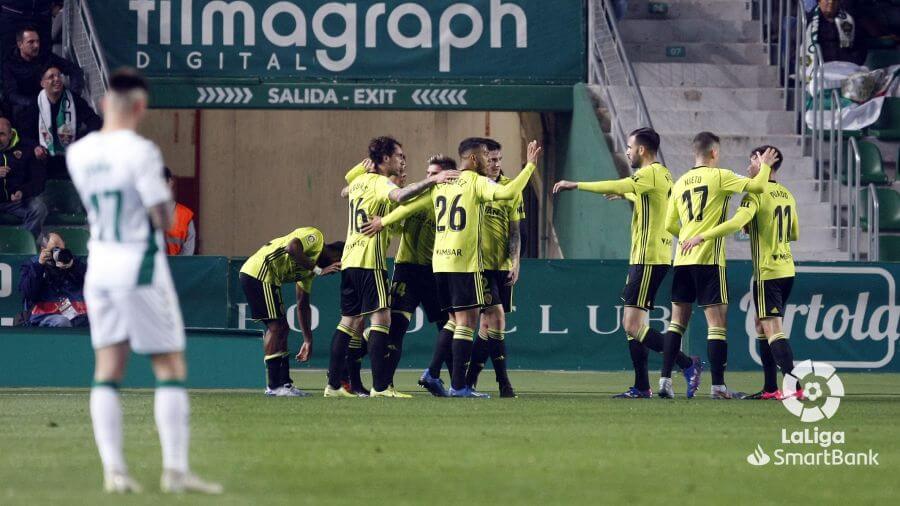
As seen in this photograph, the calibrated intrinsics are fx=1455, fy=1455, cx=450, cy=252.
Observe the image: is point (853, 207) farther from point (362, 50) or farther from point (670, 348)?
point (670, 348)

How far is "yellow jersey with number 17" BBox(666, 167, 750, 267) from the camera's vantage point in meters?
12.3

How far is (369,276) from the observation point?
1230 cm

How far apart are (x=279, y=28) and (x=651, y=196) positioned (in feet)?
32.0

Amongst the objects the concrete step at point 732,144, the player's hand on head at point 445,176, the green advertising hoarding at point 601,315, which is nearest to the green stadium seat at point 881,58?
the concrete step at point 732,144

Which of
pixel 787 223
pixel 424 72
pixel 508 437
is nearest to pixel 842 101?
pixel 424 72

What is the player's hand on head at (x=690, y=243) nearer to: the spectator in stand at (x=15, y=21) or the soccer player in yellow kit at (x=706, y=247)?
the soccer player in yellow kit at (x=706, y=247)

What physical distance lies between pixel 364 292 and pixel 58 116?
27.2ft

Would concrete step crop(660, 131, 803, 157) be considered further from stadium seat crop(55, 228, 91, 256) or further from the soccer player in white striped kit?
the soccer player in white striped kit

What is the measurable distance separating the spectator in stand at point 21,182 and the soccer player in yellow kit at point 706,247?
952cm

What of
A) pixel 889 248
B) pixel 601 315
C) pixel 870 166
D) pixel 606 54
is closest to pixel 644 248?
pixel 601 315

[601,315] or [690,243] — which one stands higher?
[690,243]

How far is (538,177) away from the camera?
23797mm

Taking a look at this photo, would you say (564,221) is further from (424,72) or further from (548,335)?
(548,335)

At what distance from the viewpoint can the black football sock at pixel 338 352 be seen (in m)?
12.3
